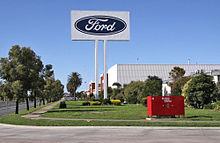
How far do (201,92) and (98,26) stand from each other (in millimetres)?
33368

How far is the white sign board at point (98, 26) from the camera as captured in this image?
61938 mm

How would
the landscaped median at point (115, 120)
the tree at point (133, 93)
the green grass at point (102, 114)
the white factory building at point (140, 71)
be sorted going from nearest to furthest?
the landscaped median at point (115, 120)
the green grass at point (102, 114)
the tree at point (133, 93)
the white factory building at point (140, 71)

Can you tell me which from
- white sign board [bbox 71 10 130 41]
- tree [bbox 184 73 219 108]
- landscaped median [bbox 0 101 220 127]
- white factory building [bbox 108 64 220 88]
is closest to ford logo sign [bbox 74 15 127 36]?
white sign board [bbox 71 10 130 41]

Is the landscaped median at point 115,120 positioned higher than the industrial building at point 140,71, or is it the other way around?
the industrial building at point 140,71

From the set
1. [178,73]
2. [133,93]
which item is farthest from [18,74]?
[178,73]

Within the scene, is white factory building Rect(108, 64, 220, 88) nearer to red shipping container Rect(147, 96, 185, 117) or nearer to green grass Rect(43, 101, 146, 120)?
green grass Rect(43, 101, 146, 120)

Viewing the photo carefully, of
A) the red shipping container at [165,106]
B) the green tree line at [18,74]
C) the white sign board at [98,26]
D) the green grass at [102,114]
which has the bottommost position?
the green grass at [102,114]

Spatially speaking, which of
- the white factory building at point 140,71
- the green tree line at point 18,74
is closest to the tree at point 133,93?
the green tree line at point 18,74

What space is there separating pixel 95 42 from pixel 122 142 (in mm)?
51408

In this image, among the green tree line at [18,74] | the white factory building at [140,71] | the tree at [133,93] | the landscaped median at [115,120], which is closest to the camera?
the landscaped median at [115,120]

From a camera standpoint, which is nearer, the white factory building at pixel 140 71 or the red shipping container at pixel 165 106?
the red shipping container at pixel 165 106

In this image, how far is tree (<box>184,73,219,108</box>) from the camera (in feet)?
114

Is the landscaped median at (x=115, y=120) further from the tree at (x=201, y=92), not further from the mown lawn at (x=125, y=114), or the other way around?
the tree at (x=201, y=92)

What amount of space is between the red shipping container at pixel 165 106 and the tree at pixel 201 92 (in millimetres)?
13051
